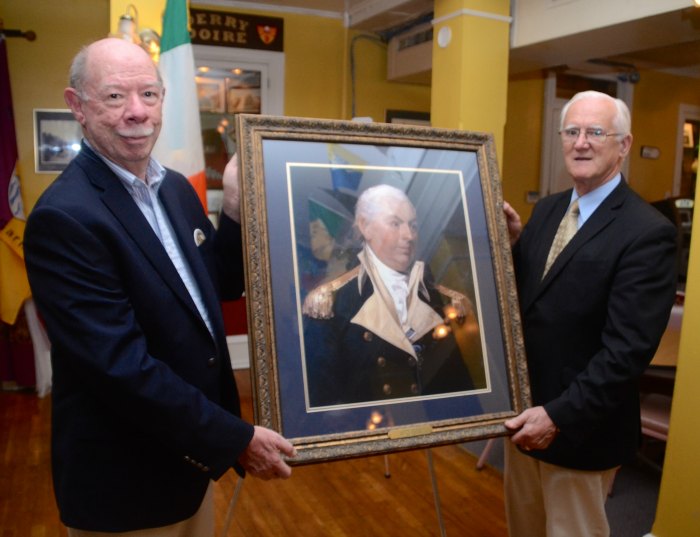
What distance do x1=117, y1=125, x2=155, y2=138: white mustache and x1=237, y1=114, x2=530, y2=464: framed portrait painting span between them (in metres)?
0.21

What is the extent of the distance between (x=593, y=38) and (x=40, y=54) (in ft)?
12.7

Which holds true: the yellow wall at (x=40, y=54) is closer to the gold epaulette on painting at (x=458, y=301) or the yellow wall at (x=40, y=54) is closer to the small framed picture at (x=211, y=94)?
the small framed picture at (x=211, y=94)

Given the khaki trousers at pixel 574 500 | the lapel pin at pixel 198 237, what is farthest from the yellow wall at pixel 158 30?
the khaki trousers at pixel 574 500

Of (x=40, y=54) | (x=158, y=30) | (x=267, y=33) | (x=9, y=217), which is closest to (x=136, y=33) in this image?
(x=158, y=30)

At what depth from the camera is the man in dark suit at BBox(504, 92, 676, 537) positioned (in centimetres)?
149

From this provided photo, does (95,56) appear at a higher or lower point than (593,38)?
lower

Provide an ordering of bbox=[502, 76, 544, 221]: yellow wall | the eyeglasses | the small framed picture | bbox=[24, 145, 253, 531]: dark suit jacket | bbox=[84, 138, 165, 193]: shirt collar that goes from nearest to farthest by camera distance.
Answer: bbox=[24, 145, 253, 531]: dark suit jacket, bbox=[84, 138, 165, 193]: shirt collar, the eyeglasses, the small framed picture, bbox=[502, 76, 544, 221]: yellow wall

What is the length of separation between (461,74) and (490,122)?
39cm

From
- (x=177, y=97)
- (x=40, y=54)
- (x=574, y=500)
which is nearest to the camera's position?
(x=574, y=500)

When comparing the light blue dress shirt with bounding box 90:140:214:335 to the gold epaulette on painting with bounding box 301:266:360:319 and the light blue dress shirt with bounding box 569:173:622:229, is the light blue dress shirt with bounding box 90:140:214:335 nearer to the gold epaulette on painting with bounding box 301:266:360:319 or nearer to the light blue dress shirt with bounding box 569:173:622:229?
the gold epaulette on painting with bounding box 301:266:360:319

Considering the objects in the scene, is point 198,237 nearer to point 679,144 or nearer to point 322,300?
point 322,300

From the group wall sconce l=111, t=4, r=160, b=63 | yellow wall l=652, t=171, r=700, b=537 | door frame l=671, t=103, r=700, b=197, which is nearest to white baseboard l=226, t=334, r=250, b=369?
wall sconce l=111, t=4, r=160, b=63

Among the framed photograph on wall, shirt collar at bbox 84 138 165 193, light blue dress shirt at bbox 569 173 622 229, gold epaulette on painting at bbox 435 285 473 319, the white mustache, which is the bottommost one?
gold epaulette on painting at bbox 435 285 473 319

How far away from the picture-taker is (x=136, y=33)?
2.67 metres
